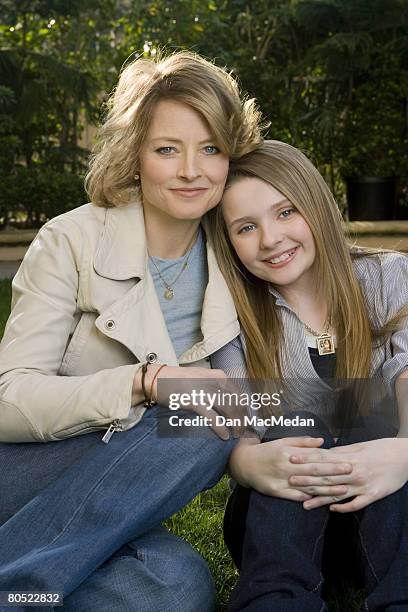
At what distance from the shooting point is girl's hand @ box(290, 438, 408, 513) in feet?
6.56

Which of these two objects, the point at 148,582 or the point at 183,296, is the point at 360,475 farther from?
the point at 183,296

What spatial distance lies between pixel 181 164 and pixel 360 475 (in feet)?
2.95

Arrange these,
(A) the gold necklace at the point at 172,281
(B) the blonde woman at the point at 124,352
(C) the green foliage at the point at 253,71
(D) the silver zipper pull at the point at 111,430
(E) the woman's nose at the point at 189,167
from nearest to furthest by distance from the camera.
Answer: (B) the blonde woman at the point at 124,352
(D) the silver zipper pull at the point at 111,430
(E) the woman's nose at the point at 189,167
(A) the gold necklace at the point at 172,281
(C) the green foliage at the point at 253,71

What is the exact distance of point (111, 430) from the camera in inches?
82.6

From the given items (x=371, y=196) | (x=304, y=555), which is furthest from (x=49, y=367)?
(x=371, y=196)

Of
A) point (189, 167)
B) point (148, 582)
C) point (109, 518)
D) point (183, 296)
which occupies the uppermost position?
point (189, 167)

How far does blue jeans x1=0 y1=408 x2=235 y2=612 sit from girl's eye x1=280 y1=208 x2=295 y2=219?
0.64m

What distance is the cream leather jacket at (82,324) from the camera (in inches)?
84.0

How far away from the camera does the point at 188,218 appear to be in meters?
2.44

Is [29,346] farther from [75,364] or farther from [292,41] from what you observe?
[292,41]

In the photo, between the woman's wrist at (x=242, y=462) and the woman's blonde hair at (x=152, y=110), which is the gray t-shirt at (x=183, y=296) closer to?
the woman's blonde hair at (x=152, y=110)

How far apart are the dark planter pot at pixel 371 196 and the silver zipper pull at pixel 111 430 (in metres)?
7.49

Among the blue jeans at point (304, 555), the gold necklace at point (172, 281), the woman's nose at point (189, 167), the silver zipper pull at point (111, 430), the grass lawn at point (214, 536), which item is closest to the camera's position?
the blue jeans at point (304, 555)

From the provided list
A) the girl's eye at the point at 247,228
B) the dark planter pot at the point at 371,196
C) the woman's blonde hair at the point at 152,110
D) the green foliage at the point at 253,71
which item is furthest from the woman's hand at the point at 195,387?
the dark planter pot at the point at 371,196
